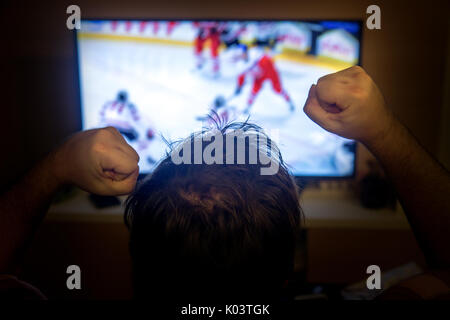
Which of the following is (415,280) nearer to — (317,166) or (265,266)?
(265,266)

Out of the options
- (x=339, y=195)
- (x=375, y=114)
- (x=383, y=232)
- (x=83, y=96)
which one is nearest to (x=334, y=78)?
(x=375, y=114)

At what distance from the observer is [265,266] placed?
51 cm

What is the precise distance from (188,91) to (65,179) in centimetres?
118

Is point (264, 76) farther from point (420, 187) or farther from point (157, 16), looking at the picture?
point (420, 187)

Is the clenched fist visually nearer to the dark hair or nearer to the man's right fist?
the dark hair

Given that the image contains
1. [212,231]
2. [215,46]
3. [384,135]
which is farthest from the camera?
[215,46]

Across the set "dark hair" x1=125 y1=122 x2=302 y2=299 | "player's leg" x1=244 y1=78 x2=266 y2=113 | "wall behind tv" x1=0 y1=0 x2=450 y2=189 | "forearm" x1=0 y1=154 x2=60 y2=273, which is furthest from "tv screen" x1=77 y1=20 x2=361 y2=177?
"dark hair" x1=125 y1=122 x2=302 y2=299

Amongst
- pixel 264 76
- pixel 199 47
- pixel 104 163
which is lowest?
pixel 104 163

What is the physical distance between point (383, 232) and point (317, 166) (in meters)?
0.42

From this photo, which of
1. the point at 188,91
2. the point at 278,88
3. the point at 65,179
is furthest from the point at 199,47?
the point at 65,179

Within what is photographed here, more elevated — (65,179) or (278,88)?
(278,88)

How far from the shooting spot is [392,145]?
0.61 metres

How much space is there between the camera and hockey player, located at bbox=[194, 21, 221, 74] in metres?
1.68
